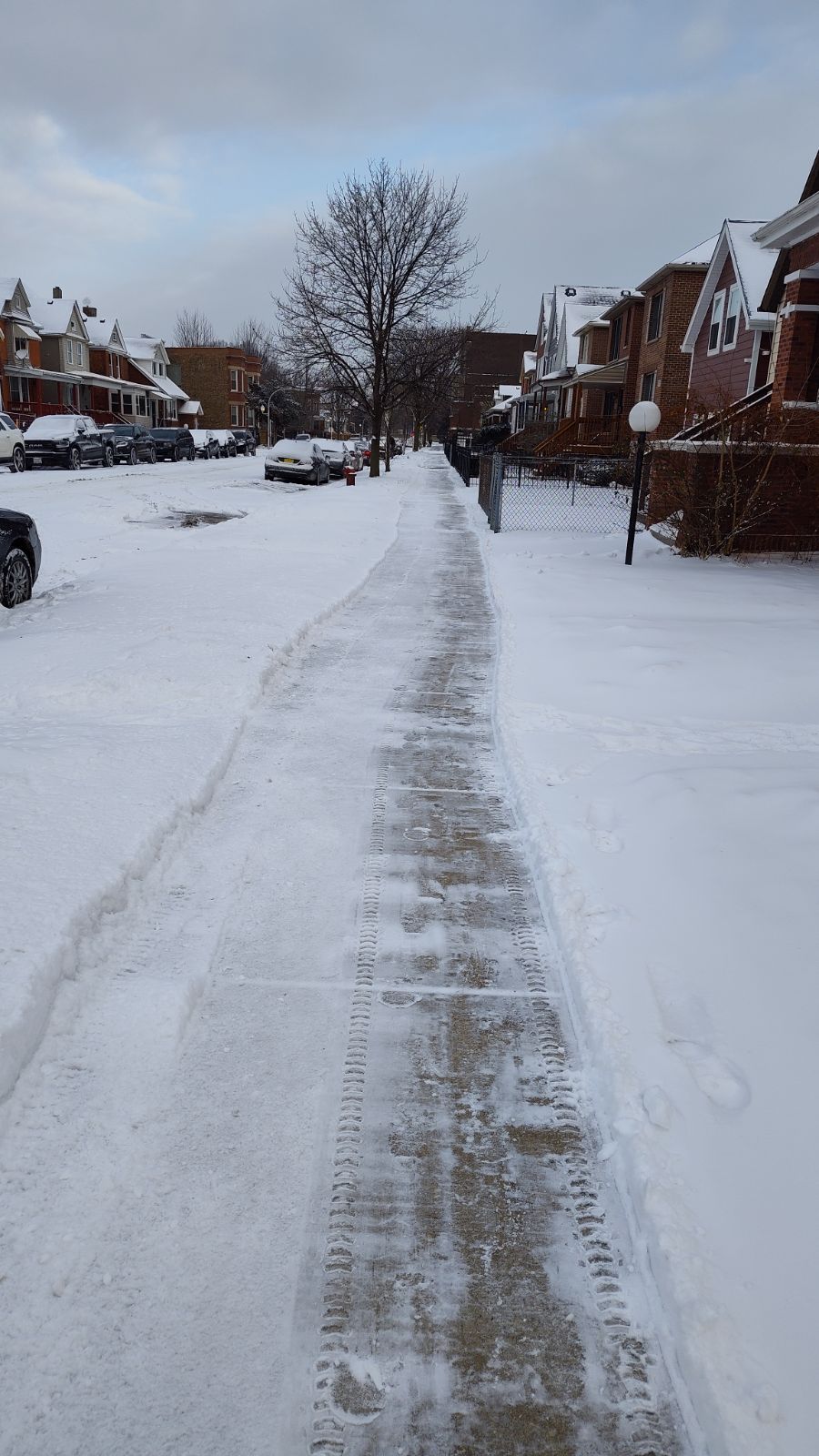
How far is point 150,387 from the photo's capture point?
6669cm

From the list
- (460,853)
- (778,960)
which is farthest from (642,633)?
(778,960)

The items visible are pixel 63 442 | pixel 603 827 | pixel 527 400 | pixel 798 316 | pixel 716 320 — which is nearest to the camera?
pixel 603 827

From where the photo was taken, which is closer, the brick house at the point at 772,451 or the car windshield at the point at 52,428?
the brick house at the point at 772,451

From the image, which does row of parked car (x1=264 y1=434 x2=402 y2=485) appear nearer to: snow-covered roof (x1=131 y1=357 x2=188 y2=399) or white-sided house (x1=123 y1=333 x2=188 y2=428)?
white-sided house (x1=123 y1=333 x2=188 y2=428)

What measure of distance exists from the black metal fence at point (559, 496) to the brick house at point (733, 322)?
318 cm

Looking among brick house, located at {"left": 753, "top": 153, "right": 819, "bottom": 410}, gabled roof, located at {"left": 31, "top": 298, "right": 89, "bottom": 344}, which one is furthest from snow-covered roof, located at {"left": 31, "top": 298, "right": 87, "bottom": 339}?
brick house, located at {"left": 753, "top": 153, "right": 819, "bottom": 410}

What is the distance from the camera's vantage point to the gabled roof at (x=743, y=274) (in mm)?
22300

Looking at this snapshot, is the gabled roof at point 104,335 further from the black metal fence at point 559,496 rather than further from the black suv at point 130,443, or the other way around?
the black metal fence at point 559,496

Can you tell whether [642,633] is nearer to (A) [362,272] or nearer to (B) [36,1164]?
(B) [36,1164]

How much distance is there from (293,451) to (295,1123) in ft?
104

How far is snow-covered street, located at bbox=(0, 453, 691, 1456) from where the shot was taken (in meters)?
2.13

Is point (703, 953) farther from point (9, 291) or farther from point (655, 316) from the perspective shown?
point (9, 291)

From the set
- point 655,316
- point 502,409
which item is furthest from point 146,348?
point 655,316

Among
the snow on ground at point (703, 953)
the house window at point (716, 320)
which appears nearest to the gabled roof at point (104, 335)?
the house window at point (716, 320)
